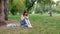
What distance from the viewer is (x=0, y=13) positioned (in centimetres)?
1616

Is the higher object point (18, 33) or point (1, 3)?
point (1, 3)

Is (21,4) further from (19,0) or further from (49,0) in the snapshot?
(49,0)

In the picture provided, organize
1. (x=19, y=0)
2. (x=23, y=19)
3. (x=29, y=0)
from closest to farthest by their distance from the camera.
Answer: (x=23, y=19) → (x=19, y=0) → (x=29, y=0)

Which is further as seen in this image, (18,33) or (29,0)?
(29,0)

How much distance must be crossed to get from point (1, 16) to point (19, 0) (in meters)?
13.2

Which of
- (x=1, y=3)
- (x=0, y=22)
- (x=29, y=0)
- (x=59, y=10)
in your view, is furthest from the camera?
(x=59, y=10)

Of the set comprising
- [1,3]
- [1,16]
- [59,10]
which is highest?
[1,3]

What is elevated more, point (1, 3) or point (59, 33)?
point (1, 3)

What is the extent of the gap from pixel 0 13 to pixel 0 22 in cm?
114

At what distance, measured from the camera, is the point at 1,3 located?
16.4 meters

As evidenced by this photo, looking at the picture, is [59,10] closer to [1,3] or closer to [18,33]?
[1,3]

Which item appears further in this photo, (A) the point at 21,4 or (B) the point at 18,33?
(A) the point at 21,4

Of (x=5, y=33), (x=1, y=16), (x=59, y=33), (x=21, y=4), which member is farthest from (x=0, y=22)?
(x=21, y=4)

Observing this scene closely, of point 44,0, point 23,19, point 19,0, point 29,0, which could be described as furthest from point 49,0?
point 23,19
